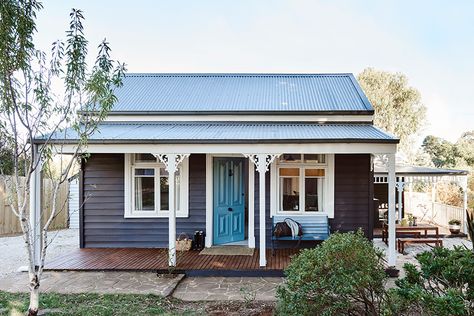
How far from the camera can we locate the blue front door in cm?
962

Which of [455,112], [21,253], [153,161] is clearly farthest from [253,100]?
[455,112]

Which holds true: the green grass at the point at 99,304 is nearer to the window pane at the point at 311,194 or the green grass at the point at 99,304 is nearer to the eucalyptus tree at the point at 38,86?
the eucalyptus tree at the point at 38,86

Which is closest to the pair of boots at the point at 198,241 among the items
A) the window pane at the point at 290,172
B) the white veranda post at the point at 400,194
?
the window pane at the point at 290,172

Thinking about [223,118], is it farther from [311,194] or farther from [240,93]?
Answer: [311,194]

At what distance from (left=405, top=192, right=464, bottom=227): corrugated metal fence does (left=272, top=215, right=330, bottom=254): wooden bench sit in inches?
290

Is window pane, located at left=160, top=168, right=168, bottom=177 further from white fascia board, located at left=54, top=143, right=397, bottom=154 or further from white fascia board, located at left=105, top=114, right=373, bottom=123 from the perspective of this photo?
white fascia board, located at left=54, top=143, right=397, bottom=154

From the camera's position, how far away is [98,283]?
6.93m

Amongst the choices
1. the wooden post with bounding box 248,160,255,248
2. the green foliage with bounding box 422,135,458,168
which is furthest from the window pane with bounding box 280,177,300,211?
the green foliage with bounding box 422,135,458,168

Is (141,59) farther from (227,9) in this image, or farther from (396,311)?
(396,311)

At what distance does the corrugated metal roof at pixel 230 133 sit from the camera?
7664 millimetres

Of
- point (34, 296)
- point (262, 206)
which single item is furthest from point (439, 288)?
point (34, 296)

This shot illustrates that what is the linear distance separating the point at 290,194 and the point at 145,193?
3.81 m

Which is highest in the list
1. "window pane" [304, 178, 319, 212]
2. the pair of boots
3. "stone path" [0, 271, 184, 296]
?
"window pane" [304, 178, 319, 212]

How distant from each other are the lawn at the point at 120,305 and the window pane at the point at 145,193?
3.67 metres
